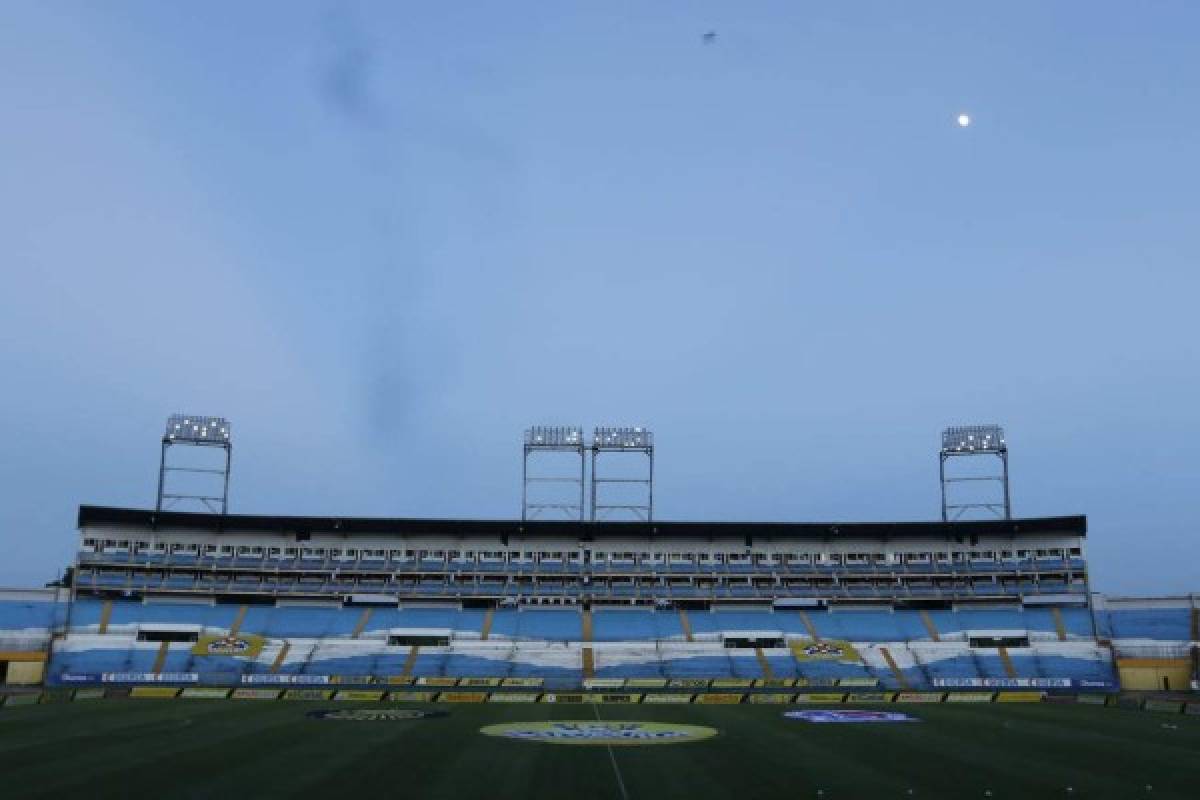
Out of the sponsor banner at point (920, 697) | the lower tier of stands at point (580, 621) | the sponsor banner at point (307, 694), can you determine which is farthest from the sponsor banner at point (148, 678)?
the sponsor banner at point (920, 697)

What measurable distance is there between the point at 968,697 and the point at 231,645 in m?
53.7

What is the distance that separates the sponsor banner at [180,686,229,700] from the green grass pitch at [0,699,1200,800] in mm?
11218

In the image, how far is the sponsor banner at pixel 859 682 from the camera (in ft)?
213

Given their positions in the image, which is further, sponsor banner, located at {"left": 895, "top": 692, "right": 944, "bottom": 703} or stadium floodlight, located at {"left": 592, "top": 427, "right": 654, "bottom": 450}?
stadium floodlight, located at {"left": 592, "top": 427, "right": 654, "bottom": 450}

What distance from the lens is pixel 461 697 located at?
55.5 m

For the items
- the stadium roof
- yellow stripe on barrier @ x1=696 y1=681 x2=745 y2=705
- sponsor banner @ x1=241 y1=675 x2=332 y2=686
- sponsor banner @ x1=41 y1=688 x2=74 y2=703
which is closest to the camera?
sponsor banner @ x1=41 y1=688 x2=74 y2=703

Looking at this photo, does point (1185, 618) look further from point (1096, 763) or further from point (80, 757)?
point (80, 757)

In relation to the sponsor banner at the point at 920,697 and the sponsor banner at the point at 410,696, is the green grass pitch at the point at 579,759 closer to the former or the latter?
the sponsor banner at the point at 410,696

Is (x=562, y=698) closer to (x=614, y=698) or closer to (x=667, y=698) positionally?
(x=614, y=698)

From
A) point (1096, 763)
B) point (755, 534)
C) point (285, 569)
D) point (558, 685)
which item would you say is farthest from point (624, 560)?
point (1096, 763)

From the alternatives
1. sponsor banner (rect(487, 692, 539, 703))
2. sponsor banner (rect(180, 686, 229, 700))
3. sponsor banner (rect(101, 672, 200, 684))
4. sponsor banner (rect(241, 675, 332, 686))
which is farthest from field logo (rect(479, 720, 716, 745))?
sponsor banner (rect(101, 672, 200, 684))

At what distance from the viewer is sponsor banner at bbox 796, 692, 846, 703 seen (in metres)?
56.2

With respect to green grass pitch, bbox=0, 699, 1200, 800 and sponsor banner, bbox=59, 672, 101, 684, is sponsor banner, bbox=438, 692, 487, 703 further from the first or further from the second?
sponsor banner, bbox=59, 672, 101, 684

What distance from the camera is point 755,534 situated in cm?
8825
